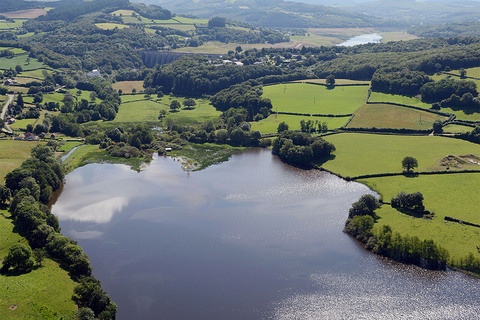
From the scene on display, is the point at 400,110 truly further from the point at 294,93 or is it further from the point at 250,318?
the point at 250,318

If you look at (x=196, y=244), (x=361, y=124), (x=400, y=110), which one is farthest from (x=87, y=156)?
(x=400, y=110)

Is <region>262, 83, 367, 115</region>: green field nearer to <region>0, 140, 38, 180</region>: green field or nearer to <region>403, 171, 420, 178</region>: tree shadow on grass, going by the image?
<region>403, 171, 420, 178</region>: tree shadow on grass

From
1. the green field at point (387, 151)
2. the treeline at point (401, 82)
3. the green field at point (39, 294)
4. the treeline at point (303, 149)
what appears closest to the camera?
the green field at point (39, 294)

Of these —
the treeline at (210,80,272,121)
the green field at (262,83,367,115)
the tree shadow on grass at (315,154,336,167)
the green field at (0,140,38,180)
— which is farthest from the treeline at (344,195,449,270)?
the treeline at (210,80,272,121)

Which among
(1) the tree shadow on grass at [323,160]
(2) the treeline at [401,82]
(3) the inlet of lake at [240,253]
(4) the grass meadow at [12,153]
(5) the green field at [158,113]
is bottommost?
(3) the inlet of lake at [240,253]

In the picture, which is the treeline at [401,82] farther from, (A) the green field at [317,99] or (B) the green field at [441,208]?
(B) the green field at [441,208]

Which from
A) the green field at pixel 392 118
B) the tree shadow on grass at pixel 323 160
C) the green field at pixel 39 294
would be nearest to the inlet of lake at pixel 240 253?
the tree shadow on grass at pixel 323 160

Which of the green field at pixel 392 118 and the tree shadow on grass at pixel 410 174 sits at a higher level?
the green field at pixel 392 118
